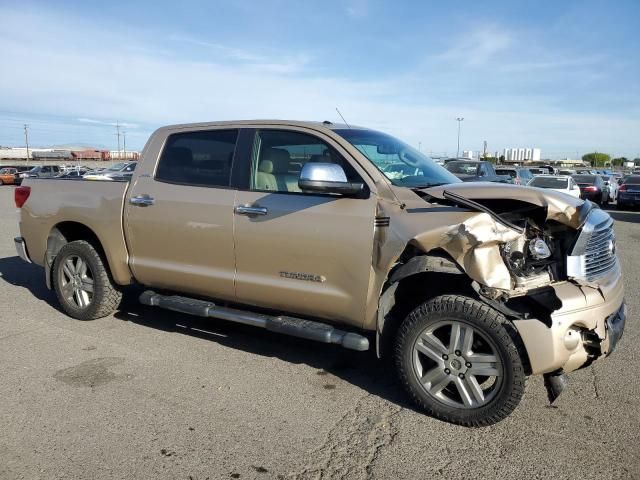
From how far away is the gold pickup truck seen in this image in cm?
338

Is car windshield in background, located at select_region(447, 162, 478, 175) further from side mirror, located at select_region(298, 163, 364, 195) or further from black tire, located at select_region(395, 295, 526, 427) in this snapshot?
black tire, located at select_region(395, 295, 526, 427)

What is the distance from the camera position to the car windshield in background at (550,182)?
18370 mm

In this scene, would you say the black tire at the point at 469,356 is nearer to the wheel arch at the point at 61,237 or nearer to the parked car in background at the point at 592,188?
the wheel arch at the point at 61,237

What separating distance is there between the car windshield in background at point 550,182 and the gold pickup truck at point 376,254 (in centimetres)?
1539

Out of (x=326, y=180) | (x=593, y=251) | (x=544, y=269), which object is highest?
(x=326, y=180)

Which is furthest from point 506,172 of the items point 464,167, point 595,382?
point 595,382

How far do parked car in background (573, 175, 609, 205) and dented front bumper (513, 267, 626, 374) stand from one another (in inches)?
793

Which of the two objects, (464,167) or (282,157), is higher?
(282,157)

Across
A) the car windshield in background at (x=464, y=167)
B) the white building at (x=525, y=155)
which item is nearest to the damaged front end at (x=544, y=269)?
the car windshield in background at (x=464, y=167)

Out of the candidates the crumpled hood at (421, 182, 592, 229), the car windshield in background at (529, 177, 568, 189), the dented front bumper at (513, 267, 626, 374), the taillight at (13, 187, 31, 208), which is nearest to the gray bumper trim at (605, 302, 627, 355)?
the dented front bumper at (513, 267, 626, 374)

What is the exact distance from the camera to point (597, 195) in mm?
22469

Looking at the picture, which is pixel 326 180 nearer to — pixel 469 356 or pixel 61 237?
pixel 469 356

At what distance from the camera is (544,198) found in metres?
3.46

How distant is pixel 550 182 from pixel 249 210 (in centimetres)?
1693
